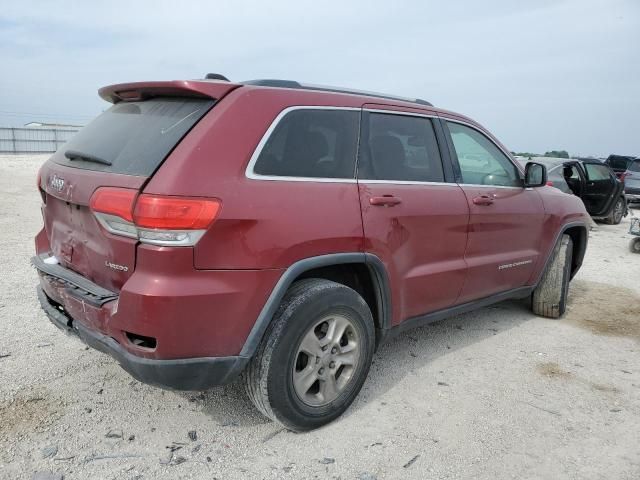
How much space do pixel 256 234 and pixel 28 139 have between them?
1082 inches

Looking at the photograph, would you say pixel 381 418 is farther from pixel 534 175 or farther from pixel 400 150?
pixel 534 175

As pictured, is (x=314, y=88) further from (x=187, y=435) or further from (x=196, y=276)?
(x=187, y=435)

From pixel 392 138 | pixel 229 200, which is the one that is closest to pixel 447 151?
pixel 392 138

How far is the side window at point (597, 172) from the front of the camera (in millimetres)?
11641

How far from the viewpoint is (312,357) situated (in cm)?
284

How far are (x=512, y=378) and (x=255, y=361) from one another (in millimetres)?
1980

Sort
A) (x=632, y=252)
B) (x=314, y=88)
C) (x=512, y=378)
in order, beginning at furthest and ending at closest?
(x=632, y=252), (x=512, y=378), (x=314, y=88)

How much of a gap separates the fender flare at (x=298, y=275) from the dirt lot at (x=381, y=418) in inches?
25.1

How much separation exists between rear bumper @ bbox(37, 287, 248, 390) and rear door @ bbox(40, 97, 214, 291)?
290 millimetres

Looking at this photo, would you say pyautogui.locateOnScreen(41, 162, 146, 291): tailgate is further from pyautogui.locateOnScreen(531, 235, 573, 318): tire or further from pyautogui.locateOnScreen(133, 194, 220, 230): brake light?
pyautogui.locateOnScreen(531, 235, 573, 318): tire

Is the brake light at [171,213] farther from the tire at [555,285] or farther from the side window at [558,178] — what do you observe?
the side window at [558,178]

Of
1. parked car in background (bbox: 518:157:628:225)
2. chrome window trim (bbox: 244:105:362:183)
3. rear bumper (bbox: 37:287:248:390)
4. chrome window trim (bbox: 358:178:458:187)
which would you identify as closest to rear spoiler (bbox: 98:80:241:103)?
chrome window trim (bbox: 244:105:362:183)

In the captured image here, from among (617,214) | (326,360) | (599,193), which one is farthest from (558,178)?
(326,360)

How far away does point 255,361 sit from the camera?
8.68ft
